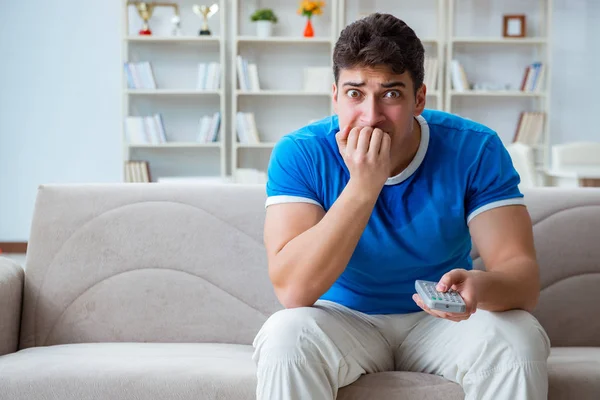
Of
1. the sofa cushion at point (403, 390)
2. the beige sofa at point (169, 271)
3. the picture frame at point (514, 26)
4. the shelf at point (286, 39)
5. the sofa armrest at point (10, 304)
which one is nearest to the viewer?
the sofa cushion at point (403, 390)

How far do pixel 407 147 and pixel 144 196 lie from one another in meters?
0.75

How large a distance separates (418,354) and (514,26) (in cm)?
490

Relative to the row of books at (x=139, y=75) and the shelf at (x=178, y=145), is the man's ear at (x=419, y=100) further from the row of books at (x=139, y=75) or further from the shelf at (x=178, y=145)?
the row of books at (x=139, y=75)

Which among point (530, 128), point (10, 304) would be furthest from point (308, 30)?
point (10, 304)

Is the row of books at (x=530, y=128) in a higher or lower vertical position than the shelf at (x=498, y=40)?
lower

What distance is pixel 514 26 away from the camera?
5.91 meters

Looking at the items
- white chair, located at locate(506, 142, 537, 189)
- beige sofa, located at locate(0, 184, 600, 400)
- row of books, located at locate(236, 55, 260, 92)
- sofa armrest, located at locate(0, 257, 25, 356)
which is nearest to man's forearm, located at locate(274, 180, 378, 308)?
beige sofa, located at locate(0, 184, 600, 400)

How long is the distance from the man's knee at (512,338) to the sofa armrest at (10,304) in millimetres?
1121

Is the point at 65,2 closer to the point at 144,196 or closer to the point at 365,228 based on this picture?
the point at 144,196

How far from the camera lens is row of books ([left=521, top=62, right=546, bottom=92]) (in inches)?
227

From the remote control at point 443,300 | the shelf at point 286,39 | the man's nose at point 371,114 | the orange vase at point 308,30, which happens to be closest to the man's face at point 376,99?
the man's nose at point 371,114

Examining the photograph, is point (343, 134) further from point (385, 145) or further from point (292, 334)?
point (292, 334)

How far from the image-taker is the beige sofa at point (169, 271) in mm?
1913

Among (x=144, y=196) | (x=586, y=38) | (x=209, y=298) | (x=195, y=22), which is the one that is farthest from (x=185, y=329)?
(x=586, y=38)
